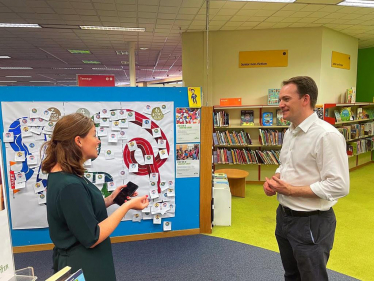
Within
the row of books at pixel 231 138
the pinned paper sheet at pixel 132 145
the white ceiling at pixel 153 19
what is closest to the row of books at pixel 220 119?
the row of books at pixel 231 138

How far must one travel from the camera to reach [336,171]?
1.41 meters

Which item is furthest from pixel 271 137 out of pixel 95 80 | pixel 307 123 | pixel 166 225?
pixel 95 80

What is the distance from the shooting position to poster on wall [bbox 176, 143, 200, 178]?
126 inches

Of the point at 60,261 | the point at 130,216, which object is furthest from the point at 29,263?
the point at 60,261

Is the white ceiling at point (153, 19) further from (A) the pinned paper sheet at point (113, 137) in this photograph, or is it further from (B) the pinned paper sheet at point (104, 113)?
(A) the pinned paper sheet at point (113, 137)

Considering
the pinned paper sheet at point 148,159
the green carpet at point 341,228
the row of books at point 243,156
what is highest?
the pinned paper sheet at point 148,159

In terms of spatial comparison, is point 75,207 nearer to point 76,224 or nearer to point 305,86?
point 76,224

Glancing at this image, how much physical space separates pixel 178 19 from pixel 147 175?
139 inches

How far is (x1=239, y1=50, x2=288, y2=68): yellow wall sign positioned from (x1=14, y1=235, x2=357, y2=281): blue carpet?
3950mm

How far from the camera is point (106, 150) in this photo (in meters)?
3.03

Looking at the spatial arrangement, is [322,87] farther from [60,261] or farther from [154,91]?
[60,261]

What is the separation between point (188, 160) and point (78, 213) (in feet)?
7.05

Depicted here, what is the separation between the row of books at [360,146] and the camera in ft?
21.0

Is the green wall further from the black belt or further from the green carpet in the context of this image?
the black belt
